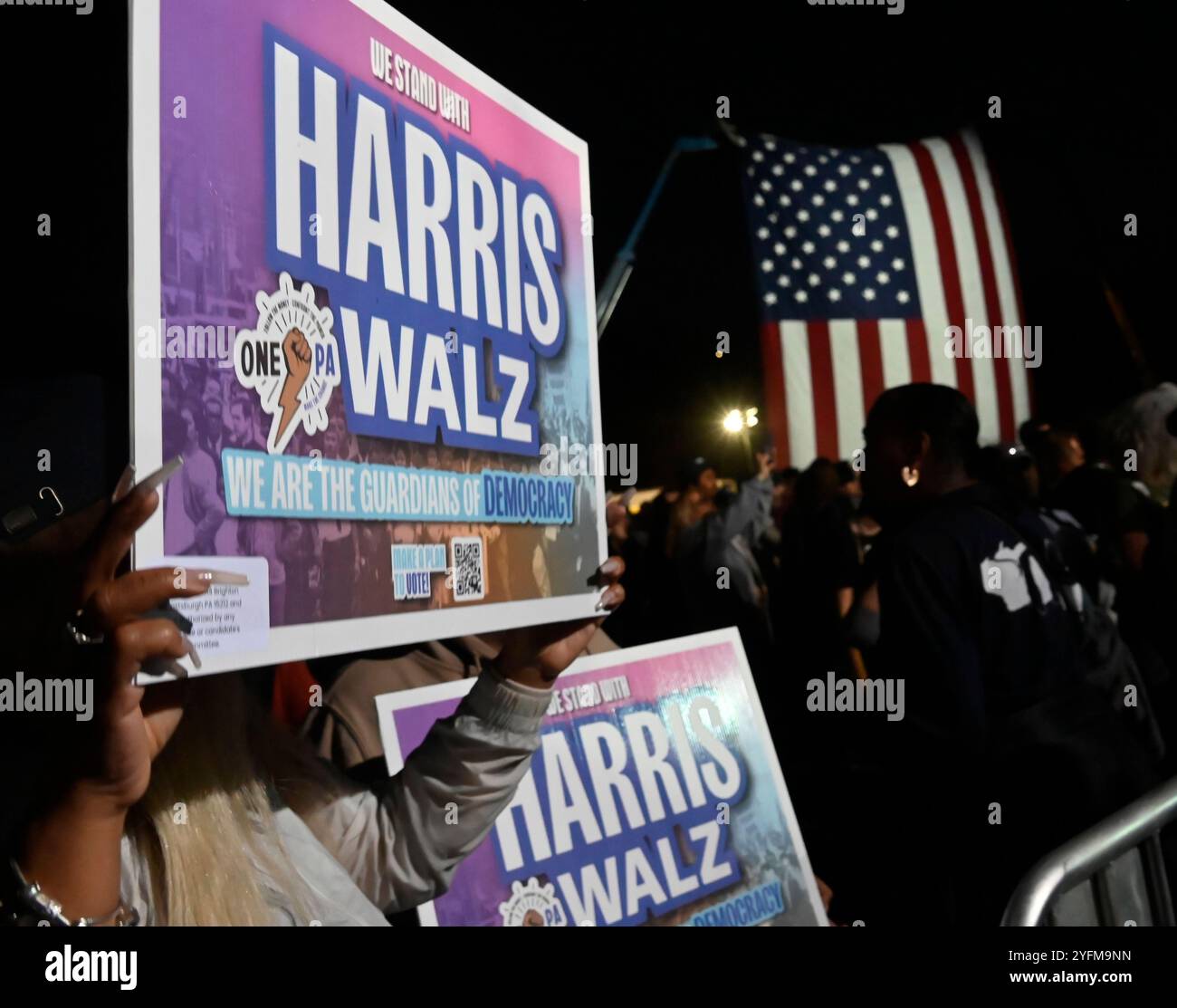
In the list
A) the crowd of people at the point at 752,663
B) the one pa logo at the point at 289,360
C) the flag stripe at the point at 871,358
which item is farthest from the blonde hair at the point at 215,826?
the flag stripe at the point at 871,358

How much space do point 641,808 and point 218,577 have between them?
133cm

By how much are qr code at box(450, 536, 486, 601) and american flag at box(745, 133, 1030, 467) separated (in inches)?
229

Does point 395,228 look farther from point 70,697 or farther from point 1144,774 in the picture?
point 1144,774

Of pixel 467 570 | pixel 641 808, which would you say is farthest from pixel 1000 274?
pixel 467 570

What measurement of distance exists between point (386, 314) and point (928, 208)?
22.8 ft

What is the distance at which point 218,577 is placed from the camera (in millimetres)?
1060

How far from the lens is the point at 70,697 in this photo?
1.11 meters

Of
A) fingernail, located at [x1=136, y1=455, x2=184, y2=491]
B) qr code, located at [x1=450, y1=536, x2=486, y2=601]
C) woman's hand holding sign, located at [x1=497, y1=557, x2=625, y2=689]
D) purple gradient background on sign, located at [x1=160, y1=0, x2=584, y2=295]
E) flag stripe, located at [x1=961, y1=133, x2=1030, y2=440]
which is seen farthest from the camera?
flag stripe, located at [x1=961, y1=133, x2=1030, y2=440]

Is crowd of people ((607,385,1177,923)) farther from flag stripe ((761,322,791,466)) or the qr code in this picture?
flag stripe ((761,322,791,466))

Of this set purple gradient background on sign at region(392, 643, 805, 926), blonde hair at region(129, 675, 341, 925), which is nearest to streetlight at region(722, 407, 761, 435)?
purple gradient background on sign at region(392, 643, 805, 926)

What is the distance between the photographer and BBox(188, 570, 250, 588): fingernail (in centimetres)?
102

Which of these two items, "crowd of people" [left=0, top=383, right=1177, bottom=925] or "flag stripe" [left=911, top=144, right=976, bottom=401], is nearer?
"crowd of people" [left=0, top=383, right=1177, bottom=925]

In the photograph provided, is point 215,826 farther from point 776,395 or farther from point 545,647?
point 776,395
